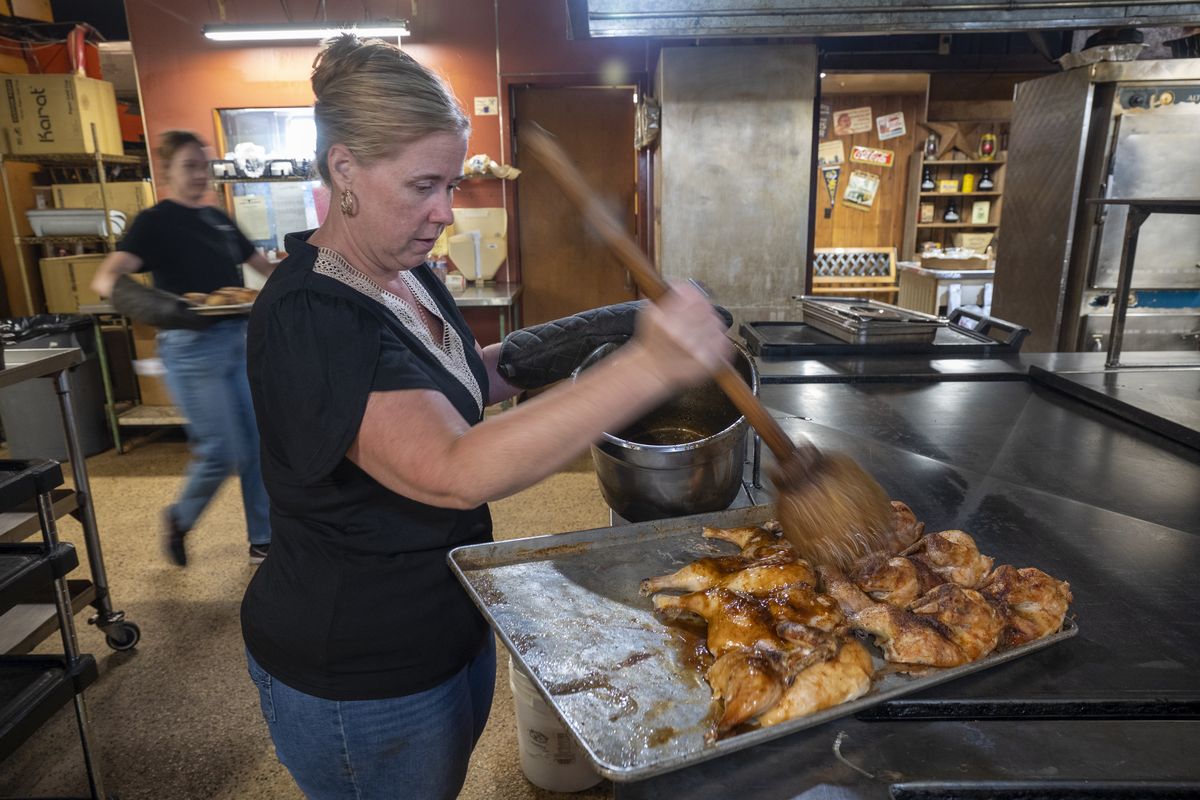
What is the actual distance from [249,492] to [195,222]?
48.9 inches

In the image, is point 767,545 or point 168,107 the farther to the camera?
point 168,107

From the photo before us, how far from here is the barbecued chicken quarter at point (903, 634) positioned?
947mm

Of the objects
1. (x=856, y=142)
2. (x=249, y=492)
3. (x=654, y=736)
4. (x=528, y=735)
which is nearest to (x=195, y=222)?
(x=249, y=492)

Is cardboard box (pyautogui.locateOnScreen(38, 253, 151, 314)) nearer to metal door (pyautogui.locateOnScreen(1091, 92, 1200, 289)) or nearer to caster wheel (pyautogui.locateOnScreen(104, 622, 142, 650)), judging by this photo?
caster wheel (pyautogui.locateOnScreen(104, 622, 142, 650))

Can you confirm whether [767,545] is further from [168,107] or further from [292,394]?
[168,107]

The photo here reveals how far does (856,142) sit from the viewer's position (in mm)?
7234

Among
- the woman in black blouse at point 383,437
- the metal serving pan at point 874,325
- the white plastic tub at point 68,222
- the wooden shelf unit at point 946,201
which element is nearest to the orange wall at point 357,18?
the white plastic tub at point 68,222

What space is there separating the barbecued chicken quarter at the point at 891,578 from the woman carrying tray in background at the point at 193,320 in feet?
9.59

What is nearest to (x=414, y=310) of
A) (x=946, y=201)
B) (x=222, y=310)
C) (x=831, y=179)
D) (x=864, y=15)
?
(x=864, y=15)

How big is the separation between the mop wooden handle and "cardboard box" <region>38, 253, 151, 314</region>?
593 cm

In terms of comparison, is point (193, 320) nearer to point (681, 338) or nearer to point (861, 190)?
point (681, 338)

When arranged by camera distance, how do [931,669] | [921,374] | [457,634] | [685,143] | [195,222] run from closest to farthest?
[931,669]
[457,634]
[921,374]
[195,222]
[685,143]

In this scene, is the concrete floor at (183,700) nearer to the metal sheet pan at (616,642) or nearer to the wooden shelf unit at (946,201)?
the metal sheet pan at (616,642)

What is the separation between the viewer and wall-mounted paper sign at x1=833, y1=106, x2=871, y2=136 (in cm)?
716
